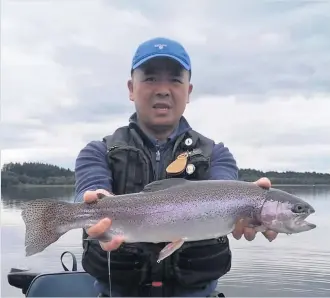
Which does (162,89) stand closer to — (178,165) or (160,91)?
(160,91)

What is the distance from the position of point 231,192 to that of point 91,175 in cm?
101

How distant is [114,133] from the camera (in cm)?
418

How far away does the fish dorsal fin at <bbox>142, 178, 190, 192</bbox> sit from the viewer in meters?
3.57

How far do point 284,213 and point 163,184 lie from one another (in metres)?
0.87

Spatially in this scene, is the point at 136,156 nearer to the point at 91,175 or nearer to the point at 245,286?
the point at 91,175

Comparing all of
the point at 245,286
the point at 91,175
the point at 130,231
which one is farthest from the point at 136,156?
the point at 245,286

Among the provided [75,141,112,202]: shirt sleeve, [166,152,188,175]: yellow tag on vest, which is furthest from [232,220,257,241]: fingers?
[75,141,112,202]: shirt sleeve

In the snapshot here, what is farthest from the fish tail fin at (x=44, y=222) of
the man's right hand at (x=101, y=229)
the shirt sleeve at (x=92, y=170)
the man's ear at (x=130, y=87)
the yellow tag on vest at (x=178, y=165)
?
the man's ear at (x=130, y=87)

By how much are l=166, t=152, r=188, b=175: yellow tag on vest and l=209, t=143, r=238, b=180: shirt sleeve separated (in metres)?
0.30

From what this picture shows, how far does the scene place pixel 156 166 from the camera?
395 centimetres

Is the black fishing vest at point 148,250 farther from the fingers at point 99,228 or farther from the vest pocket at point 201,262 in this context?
the fingers at point 99,228

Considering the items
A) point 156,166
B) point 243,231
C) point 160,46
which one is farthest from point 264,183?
point 160,46

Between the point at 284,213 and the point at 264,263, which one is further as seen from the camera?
the point at 264,263

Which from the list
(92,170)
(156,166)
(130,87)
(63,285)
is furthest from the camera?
(63,285)
